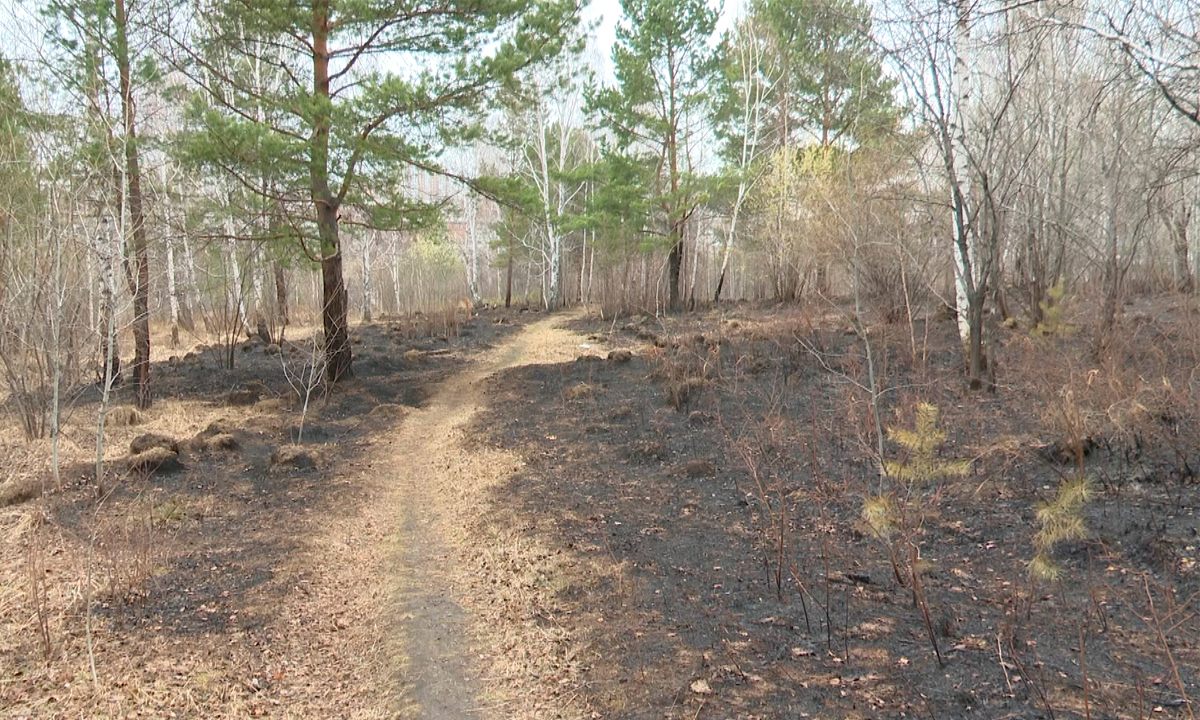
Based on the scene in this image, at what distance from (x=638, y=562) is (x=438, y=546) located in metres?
1.67

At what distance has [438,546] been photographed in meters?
5.45

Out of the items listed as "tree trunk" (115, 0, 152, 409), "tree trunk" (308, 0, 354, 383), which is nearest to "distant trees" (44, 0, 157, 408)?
"tree trunk" (115, 0, 152, 409)

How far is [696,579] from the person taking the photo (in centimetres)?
436

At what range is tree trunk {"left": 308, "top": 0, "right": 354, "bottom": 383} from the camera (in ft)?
28.8

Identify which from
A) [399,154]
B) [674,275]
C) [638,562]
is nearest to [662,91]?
[674,275]

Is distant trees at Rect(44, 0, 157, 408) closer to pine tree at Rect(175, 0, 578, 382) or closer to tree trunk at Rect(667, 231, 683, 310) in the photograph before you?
pine tree at Rect(175, 0, 578, 382)

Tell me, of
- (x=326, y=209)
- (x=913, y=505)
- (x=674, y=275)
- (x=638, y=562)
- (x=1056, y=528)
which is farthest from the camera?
(x=674, y=275)

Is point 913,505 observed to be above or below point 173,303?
below

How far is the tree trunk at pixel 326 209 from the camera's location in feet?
28.8

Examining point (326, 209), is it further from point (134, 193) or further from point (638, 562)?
point (638, 562)

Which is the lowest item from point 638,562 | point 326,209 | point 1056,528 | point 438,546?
point 438,546

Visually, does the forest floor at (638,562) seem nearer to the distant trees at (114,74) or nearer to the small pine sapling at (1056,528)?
the small pine sapling at (1056,528)

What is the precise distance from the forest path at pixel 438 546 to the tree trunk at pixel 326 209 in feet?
5.43

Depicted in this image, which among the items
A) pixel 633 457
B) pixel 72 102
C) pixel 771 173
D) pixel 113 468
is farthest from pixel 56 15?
pixel 771 173
